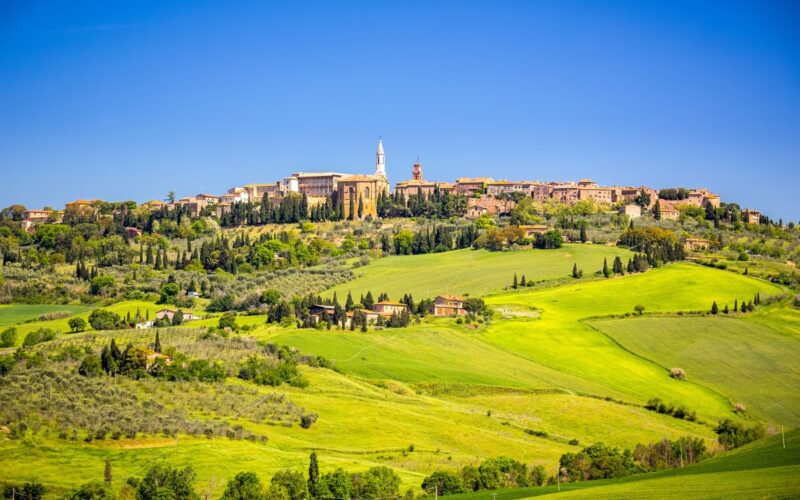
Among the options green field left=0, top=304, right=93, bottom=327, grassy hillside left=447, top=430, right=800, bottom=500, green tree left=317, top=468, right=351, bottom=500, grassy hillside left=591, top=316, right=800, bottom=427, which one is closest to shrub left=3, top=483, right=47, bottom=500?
green tree left=317, top=468, right=351, bottom=500

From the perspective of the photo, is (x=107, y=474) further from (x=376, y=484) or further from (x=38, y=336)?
(x=38, y=336)

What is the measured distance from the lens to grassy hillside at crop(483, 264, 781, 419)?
74.2 meters

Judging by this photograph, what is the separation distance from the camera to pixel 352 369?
73688 millimetres

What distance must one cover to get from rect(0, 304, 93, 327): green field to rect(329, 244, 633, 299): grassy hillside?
85.6 feet

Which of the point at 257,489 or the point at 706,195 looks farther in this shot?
the point at 706,195

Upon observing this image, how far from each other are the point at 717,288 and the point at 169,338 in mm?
51794

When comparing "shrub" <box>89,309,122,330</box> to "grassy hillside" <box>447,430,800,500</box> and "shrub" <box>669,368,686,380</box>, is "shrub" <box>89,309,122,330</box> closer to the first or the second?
"shrub" <box>669,368,686,380</box>

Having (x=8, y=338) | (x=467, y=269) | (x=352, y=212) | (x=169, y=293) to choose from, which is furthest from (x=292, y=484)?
(x=352, y=212)

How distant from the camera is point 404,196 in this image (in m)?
162

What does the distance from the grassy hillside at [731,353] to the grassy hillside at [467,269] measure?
765 inches

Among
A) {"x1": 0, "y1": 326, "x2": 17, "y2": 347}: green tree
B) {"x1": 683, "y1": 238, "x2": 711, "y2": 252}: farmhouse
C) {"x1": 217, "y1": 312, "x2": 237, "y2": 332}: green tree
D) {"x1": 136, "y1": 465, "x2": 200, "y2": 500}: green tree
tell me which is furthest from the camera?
{"x1": 683, "y1": 238, "x2": 711, "y2": 252}: farmhouse

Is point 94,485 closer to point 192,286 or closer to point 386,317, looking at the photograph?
point 386,317

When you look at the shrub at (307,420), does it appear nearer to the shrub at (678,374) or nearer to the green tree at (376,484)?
the green tree at (376,484)

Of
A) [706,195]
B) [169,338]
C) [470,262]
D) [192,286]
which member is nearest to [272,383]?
[169,338]
